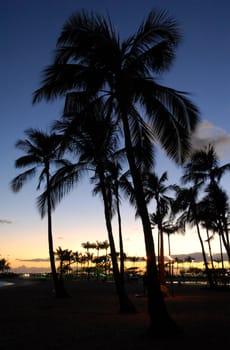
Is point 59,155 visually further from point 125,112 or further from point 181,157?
point 181,157

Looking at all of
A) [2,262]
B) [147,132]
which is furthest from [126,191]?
[2,262]

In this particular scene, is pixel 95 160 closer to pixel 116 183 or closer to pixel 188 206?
pixel 116 183

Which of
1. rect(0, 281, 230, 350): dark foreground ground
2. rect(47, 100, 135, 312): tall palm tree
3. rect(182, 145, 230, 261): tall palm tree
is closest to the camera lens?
rect(0, 281, 230, 350): dark foreground ground

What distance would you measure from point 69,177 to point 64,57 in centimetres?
581

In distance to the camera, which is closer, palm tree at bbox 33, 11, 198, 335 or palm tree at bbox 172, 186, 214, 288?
palm tree at bbox 33, 11, 198, 335

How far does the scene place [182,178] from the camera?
27609mm

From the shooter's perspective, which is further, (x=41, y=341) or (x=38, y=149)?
Result: (x=38, y=149)

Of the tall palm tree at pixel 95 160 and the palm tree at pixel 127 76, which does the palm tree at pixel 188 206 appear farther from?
the palm tree at pixel 127 76

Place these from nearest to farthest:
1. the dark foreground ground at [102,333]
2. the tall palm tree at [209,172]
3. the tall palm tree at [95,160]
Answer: the dark foreground ground at [102,333] → the tall palm tree at [95,160] → the tall palm tree at [209,172]

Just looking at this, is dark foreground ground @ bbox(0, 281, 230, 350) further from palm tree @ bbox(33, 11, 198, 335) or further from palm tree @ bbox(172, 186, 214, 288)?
palm tree @ bbox(172, 186, 214, 288)

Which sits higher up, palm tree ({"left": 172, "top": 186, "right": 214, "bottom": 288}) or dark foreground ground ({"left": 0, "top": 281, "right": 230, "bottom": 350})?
palm tree ({"left": 172, "top": 186, "right": 214, "bottom": 288})

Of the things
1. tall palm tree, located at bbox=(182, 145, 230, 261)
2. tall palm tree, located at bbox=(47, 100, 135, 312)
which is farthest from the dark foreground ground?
tall palm tree, located at bbox=(182, 145, 230, 261)

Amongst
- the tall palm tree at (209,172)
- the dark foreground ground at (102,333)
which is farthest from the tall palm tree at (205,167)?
the dark foreground ground at (102,333)

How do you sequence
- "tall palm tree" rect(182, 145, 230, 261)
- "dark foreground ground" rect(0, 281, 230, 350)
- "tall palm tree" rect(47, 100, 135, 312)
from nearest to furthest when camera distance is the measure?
"dark foreground ground" rect(0, 281, 230, 350)
"tall palm tree" rect(47, 100, 135, 312)
"tall palm tree" rect(182, 145, 230, 261)
